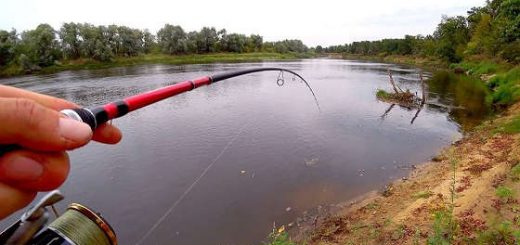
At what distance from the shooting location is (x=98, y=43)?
69.2m

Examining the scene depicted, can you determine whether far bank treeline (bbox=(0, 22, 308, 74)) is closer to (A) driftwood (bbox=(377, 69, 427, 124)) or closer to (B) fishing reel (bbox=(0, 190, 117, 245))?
(A) driftwood (bbox=(377, 69, 427, 124))

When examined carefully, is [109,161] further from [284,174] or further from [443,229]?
[443,229]

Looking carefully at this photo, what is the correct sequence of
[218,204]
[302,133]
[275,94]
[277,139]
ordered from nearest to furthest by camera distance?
[218,204]
[277,139]
[302,133]
[275,94]

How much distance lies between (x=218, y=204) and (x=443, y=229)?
21.0 feet

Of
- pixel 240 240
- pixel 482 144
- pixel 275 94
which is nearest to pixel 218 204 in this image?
pixel 240 240

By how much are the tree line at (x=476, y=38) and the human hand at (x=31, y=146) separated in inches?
1564

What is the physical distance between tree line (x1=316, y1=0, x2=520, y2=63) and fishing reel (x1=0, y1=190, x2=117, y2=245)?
3941 cm

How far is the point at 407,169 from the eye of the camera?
45.6ft

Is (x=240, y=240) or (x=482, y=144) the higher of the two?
(x=482, y=144)

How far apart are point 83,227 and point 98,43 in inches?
2973

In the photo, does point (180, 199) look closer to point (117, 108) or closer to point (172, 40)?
point (117, 108)

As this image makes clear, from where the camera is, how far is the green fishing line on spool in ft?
6.68

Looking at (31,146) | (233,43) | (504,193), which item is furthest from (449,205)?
(233,43)

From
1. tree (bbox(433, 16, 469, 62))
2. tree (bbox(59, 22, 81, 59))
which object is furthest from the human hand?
tree (bbox(59, 22, 81, 59))
